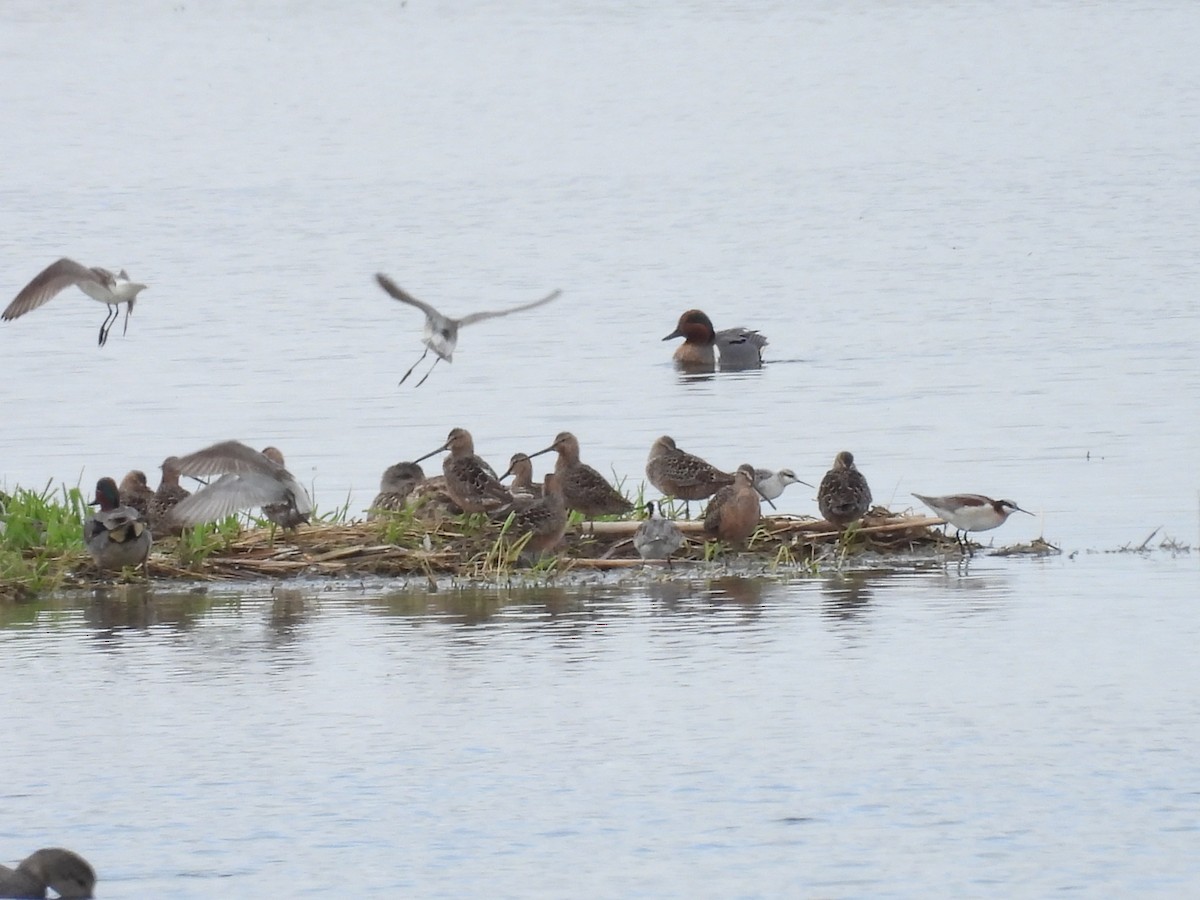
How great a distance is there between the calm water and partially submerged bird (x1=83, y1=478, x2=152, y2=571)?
0.28 metres

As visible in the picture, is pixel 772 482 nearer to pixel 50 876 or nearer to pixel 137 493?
pixel 137 493

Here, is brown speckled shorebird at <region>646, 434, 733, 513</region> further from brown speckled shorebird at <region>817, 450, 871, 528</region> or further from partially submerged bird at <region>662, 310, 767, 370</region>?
partially submerged bird at <region>662, 310, 767, 370</region>

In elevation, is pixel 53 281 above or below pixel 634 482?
above

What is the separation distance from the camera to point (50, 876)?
7.40m

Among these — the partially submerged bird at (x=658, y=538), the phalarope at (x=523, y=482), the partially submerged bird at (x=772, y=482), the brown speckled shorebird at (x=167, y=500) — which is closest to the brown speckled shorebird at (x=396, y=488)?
the phalarope at (x=523, y=482)

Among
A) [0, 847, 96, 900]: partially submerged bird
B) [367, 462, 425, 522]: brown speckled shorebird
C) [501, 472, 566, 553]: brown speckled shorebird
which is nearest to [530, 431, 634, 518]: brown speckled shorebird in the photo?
[501, 472, 566, 553]: brown speckled shorebird

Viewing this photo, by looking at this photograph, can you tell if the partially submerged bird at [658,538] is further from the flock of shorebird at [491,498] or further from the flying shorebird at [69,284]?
the flying shorebird at [69,284]

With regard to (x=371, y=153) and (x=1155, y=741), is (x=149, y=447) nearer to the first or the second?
(x=1155, y=741)

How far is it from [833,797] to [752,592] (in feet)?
12.0

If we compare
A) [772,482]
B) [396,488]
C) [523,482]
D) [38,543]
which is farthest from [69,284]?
[772,482]

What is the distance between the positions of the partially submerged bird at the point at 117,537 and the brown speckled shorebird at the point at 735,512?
2.57 m

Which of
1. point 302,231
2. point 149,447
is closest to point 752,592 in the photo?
point 149,447

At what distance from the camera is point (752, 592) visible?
12.0 metres

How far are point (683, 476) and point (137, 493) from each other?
2.70 m
